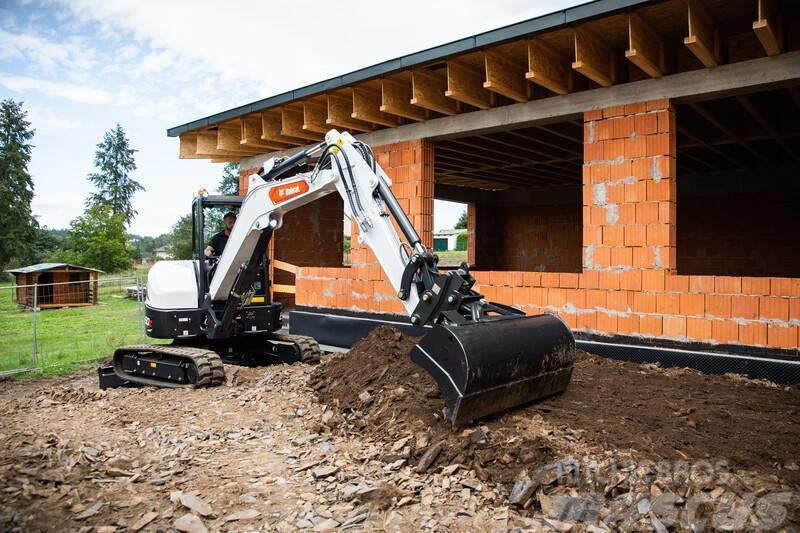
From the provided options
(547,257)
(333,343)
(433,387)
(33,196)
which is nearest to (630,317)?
(433,387)

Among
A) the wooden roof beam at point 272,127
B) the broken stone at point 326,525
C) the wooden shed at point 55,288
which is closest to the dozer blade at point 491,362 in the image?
the broken stone at point 326,525

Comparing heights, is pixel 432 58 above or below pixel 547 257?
above

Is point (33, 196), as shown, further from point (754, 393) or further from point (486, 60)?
point (754, 393)

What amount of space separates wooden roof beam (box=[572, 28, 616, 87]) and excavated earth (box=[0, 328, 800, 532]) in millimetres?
3164

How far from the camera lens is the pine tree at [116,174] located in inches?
2053

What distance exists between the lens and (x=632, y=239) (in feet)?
21.4

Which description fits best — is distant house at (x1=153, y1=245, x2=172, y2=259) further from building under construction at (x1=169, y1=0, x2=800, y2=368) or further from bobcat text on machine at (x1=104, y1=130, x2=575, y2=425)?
bobcat text on machine at (x1=104, y1=130, x2=575, y2=425)

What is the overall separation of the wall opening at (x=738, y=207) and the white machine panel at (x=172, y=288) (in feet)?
26.8

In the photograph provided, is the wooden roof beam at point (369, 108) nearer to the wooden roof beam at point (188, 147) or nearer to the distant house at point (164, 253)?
the wooden roof beam at point (188, 147)

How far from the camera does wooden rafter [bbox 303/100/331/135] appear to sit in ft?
30.0

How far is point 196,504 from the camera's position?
368cm

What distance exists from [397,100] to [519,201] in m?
10.1

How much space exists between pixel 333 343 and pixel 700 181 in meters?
9.40

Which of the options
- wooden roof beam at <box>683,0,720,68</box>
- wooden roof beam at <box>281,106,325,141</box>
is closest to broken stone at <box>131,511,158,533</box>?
wooden roof beam at <box>683,0,720,68</box>
